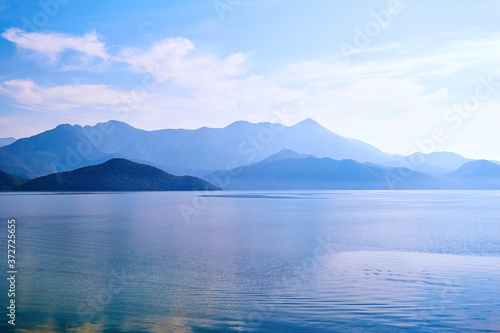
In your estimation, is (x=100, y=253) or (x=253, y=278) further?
(x=100, y=253)

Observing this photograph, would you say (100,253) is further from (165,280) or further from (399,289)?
(399,289)

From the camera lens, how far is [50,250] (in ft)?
104

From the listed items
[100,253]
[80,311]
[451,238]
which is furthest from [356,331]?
[451,238]

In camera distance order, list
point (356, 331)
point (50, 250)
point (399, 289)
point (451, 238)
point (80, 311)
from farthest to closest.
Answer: point (451, 238), point (50, 250), point (399, 289), point (80, 311), point (356, 331)

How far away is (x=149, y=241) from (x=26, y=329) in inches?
883

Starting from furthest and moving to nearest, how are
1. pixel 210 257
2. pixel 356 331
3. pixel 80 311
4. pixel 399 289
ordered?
pixel 210 257 < pixel 399 289 < pixel 80 311 < pixel 356 331

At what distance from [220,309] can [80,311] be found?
5.96 meters

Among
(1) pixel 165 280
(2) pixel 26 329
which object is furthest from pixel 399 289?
(2) pixel 26 329

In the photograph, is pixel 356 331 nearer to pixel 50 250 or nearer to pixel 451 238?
pixel 50 250

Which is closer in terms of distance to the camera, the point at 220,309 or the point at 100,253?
the point at 220,309

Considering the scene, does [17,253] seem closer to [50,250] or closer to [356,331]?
[50,250]

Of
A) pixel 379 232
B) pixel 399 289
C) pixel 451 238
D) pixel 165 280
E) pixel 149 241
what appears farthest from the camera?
pixel 379 232

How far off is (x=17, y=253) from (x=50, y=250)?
237 cm

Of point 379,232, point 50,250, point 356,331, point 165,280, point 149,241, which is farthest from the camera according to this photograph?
point 379,232
